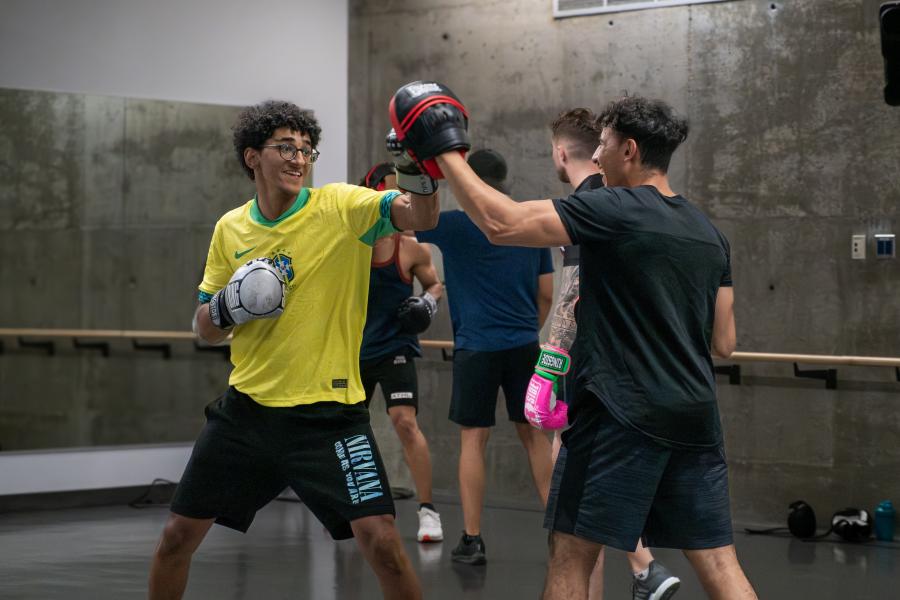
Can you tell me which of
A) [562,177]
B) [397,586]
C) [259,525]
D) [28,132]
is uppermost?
[28,132]

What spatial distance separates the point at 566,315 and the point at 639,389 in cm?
110

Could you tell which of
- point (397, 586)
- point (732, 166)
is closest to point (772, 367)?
point (732, 166)

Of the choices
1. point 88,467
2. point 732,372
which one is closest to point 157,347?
point 88,467

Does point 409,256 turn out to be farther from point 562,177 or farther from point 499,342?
point 562,177

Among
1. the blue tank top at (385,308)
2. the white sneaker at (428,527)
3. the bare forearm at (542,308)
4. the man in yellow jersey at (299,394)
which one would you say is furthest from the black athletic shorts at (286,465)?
the white sneaker at (428,527)

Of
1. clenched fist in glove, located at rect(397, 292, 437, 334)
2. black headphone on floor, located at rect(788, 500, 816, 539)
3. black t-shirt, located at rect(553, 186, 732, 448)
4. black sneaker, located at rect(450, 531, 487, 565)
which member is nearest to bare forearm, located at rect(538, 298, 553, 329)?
clenched fist in glove, located at rect(397, 292, 437, 334)

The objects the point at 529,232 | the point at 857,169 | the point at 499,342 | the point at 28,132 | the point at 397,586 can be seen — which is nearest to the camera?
the point at 529,232

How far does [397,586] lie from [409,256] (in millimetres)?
2575

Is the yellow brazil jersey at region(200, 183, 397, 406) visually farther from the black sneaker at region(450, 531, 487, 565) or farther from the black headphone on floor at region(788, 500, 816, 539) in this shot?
the black headphone on floor at region(788, 500, 816, 539)

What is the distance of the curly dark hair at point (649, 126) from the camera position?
8.73 feet

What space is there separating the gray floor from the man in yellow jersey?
1438 millimetres

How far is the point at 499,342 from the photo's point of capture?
4.97m

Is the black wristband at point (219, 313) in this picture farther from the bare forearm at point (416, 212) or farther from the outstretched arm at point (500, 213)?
the outstretched arm at point (500, 213)

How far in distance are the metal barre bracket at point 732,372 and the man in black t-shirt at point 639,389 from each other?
11.9 feet
